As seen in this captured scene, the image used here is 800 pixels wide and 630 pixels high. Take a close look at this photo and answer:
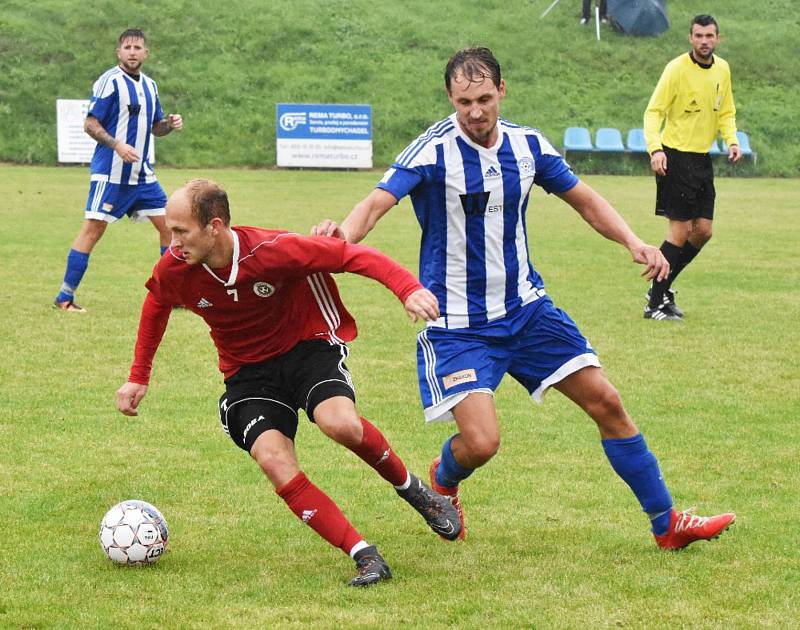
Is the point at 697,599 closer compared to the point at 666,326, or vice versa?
the point at 697,599

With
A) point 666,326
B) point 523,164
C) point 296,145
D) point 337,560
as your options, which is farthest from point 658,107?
point 296,145

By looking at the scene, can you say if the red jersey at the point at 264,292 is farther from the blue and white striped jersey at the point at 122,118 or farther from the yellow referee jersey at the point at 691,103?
the blue and white striped jersey at the point at 122,118

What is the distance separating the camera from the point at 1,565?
4758mm

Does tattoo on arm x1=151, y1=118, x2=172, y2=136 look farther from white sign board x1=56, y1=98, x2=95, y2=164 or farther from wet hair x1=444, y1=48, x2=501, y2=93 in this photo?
white sign board x1=56, y1=98, x2=95, y2=164

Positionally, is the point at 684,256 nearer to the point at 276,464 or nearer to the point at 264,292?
the point at 264,292

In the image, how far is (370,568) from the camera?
14.9ft

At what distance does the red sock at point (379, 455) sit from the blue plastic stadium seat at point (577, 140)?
1022 inches

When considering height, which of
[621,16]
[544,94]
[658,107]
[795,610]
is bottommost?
[795,610]

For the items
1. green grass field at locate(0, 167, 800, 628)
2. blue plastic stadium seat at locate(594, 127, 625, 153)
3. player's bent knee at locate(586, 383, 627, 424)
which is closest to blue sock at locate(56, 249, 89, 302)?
green grass field at locate(0, 167, 800, 628)

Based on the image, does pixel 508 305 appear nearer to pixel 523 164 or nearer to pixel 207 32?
pixel 523 164

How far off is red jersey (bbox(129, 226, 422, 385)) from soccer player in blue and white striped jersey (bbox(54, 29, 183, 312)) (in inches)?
239

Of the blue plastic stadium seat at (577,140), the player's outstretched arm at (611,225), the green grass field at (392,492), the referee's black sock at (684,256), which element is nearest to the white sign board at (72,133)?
the blue plastic stadium seat at (577,140)

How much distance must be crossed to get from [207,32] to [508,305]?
32.3 metres

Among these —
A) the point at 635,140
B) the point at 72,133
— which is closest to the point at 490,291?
the point at 72,133
